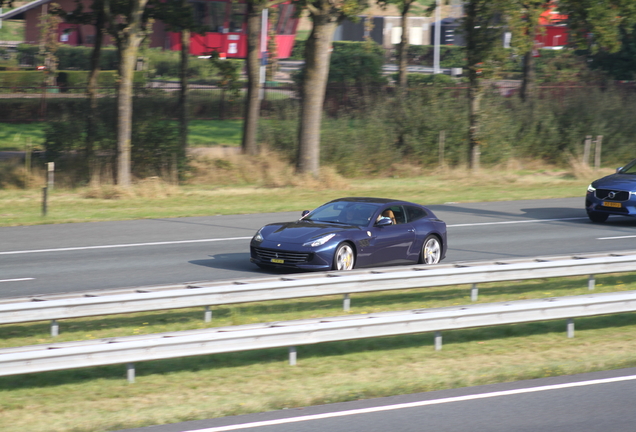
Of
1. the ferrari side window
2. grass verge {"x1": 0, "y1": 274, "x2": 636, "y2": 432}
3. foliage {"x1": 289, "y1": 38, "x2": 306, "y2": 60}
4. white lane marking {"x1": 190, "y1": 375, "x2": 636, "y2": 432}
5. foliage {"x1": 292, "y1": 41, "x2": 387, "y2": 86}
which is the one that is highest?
foliage {"x1": 289, "y1": 38, "x2": 306, "y2": 60}

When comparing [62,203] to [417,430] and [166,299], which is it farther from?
[417,430]

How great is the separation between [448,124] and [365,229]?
813 inches

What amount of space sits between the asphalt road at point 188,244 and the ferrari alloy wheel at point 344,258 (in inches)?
49.5

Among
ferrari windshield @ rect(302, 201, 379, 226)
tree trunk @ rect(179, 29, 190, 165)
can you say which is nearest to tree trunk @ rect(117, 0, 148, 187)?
tree trunk @ rect(179, 29, 190, 165)

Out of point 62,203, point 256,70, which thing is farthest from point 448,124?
point 62,203

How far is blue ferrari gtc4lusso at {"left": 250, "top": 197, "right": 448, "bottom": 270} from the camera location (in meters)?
13.1

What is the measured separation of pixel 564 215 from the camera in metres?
22.0

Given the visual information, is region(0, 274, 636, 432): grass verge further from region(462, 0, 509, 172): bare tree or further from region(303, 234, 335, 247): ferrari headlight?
region(462, 0, 509, 172): bare tree

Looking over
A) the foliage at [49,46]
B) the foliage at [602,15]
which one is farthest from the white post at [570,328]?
the foliage at [49,46]

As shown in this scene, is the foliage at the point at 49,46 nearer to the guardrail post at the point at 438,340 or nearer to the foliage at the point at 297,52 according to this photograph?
the foliage at the point at 297,52

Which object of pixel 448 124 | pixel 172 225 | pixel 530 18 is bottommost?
pixel 172 225

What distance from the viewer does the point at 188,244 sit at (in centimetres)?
1681

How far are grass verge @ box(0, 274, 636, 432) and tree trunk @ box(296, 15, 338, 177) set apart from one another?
16.5 meters

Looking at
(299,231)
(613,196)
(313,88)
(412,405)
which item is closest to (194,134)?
(313,88)
